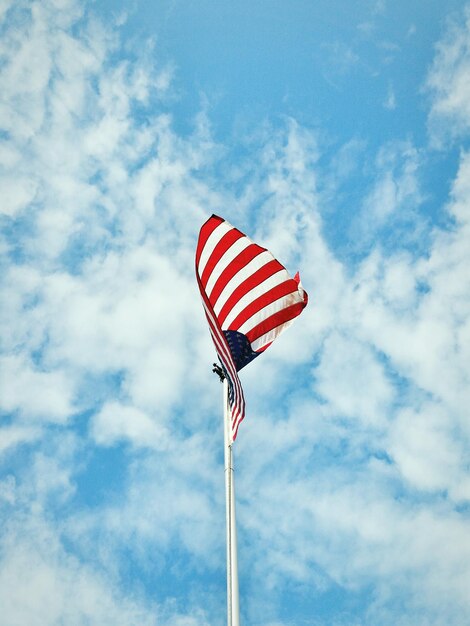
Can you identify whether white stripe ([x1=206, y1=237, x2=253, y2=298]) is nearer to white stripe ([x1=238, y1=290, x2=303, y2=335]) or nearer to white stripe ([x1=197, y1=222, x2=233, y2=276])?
white stripe ([x1=197, y1=222, x2=233, y2=276])

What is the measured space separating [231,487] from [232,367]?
2428mm

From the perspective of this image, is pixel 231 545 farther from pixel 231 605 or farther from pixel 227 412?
pixel 227 412

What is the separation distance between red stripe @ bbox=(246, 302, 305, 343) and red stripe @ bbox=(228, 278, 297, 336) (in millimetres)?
317

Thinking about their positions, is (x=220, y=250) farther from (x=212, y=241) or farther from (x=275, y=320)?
(x=275, y=320)

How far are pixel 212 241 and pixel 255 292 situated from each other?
172 centimetres

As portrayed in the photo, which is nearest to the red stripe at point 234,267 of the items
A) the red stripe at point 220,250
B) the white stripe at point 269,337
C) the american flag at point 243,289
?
the american flag at point 243,289

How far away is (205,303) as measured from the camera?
37.8 ft

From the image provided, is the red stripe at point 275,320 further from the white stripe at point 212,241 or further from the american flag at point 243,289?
the white stripe at point 212,241

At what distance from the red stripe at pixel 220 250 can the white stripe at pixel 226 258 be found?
0.07 meters

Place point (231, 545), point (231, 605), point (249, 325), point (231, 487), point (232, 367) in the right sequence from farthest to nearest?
1. point (249, 325)
2. point (232, 367)
3. point (231, 487)
4. point (231, 545)
5. point (231, 605)

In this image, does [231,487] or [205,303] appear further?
[205,303]

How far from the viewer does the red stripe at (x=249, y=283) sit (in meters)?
12.7

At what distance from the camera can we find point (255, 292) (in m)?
12.9

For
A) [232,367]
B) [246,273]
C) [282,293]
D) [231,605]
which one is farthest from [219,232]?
[231,605]
